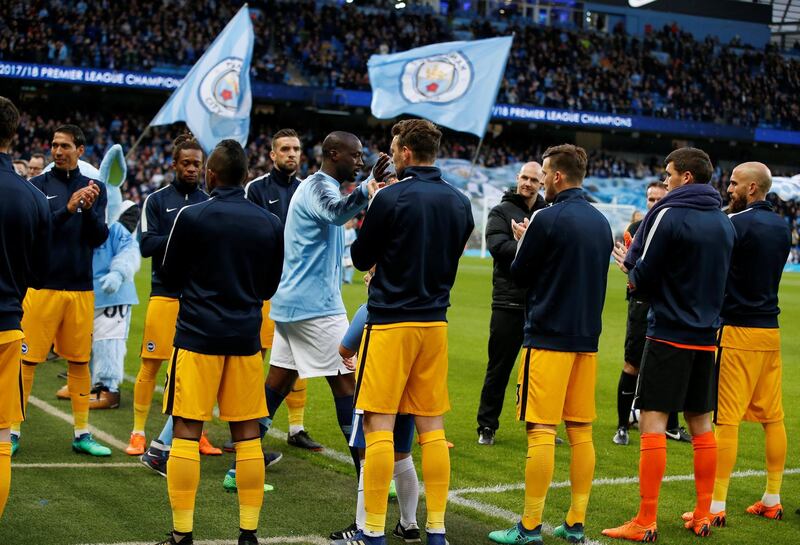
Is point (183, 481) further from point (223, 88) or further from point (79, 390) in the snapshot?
point (223, 88)

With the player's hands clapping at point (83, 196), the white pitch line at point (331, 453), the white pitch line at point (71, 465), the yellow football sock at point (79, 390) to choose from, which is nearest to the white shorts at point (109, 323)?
the white pitch line at point (331, 453)

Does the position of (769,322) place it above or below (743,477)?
above

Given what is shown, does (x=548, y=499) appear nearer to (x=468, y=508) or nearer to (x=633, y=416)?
(x=468, y=508)

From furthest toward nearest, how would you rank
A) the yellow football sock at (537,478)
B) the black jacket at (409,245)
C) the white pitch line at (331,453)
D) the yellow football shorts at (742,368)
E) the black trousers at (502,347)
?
the black trousers at (502,347) → the white pitch line at (331,453) → the yellow football shorts at (742,368) → the yellow football sock at (537,478) → the black jacket at (409,245)

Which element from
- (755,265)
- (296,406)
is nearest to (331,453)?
(296,406)

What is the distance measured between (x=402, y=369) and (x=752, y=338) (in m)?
2.38

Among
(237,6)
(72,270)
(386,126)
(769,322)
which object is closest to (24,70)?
(237,6)

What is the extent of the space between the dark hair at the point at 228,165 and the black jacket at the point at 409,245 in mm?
693

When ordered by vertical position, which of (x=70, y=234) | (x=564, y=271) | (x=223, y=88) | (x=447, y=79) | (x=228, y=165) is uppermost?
(x=447, y=79)

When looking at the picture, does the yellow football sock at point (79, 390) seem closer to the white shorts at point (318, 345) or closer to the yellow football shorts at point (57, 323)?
the yellow football shorts at point (57, 323)

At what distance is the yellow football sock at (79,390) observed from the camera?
714 centimetres

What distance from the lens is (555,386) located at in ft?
17.7

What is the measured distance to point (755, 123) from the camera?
53094mm

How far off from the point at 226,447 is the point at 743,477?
381cm
